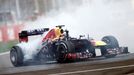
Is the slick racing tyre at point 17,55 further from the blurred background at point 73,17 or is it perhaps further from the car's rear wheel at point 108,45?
the car's rear wheel at point 108,45

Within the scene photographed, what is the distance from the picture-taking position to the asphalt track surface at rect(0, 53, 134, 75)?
307 inches

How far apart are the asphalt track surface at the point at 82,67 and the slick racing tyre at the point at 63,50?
163 millimetres

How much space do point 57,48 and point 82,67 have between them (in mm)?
1102

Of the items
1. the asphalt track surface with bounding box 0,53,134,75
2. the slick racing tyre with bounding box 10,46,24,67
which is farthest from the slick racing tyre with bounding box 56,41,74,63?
the slick racing tyre with bounding box 10,46,24,67

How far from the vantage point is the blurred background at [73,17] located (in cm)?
934

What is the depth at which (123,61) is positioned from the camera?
884 cm

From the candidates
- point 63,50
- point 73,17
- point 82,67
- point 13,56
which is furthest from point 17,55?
point 82,67

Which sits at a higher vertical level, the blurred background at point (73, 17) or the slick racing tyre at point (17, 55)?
the blurred background at point (73, 17)

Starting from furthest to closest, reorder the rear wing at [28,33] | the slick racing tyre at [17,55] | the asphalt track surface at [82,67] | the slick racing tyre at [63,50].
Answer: the slick racing tyre at [17,55], the rear wing at [28,33], the slick racing tyre at [63,50], the asphalt track surface at [82,67]

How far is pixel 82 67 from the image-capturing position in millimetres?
8531

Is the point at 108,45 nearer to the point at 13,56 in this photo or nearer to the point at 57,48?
the point at 57,48

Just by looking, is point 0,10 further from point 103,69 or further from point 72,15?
point 103,69

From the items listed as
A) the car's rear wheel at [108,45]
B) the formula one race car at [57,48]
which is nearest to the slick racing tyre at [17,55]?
the formula one race car at [57,48]

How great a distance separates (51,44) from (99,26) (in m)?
1.25
